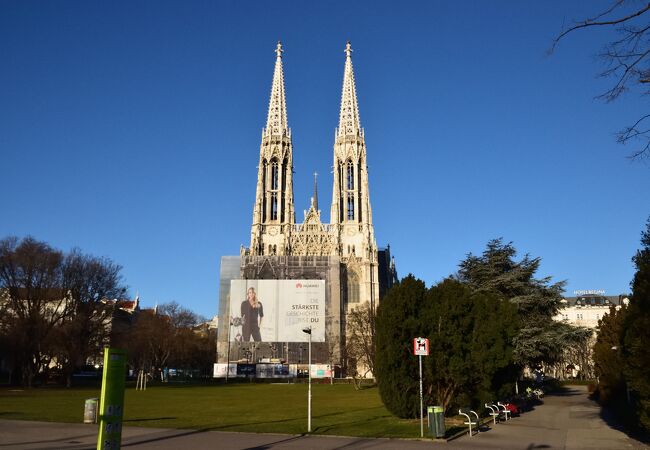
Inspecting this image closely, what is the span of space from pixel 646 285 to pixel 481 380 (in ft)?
28.4

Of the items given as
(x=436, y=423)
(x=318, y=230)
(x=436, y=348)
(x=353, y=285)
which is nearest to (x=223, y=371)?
(x=353, y=285)

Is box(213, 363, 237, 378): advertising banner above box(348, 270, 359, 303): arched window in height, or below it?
below

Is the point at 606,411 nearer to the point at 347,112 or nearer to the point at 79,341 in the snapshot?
the point at 79,341

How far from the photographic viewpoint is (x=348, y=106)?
93938 millimetres

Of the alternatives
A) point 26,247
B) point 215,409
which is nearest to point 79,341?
point 26,247

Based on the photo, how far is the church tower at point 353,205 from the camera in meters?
85.8

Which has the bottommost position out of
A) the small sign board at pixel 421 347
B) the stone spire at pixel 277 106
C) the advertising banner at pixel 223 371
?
the advertising banner at pixel 223 371

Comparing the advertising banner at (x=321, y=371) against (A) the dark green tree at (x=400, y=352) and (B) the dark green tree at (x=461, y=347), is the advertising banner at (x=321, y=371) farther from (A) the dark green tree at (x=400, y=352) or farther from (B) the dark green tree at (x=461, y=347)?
(A) the dark green tree at (x=400, y=352)

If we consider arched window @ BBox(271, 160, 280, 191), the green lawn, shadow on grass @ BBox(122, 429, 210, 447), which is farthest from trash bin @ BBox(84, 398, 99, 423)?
arched window @ BBox(271, 160, 280, 191)

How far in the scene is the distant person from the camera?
76062 mm

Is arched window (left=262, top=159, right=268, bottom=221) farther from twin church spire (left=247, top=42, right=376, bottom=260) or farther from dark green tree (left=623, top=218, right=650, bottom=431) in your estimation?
dark green tree (left=623, top=218, right=650, bottom=431)

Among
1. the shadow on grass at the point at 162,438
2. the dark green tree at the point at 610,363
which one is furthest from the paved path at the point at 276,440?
the dark green tree at the point at 610,363

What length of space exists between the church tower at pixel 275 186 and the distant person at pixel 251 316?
32.9 feet

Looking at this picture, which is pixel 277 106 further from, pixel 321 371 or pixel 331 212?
pixel 321 371
